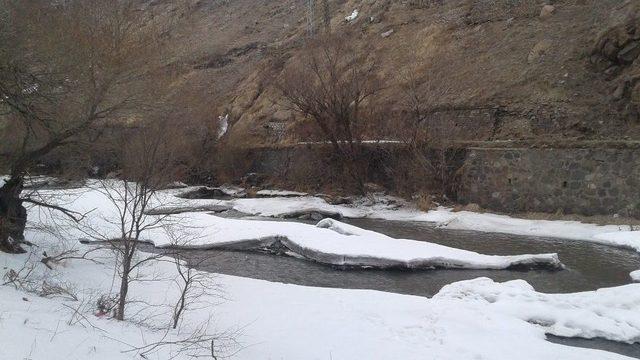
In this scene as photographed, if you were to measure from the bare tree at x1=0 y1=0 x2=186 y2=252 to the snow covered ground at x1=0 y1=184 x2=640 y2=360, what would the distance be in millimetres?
2282

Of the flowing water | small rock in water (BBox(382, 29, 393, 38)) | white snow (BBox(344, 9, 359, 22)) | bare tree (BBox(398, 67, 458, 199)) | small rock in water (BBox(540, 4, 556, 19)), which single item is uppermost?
white snow (BBox(344, 9, 359, 22))

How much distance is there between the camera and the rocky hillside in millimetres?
20078

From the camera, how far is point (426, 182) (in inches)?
860

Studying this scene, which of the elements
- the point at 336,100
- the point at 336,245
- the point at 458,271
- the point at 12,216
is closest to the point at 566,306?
the point at 458,271

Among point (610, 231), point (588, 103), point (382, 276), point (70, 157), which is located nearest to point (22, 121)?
point (70, 157)

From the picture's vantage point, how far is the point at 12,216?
11039 mm

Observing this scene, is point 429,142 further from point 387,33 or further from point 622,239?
point 387,33

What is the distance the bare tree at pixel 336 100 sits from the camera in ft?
81.2

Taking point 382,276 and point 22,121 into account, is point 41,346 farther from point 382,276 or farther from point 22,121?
point 382,276

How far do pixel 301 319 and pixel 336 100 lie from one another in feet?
57.8

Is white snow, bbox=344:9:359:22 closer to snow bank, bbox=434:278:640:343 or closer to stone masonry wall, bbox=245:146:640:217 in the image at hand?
stone masonry wall, bbox=245:146:640:217

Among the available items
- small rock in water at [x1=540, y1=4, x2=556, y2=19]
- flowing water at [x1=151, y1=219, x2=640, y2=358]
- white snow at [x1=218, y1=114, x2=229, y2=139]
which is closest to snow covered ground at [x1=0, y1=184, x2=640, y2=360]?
flowing water at [x1=151, y1=219, x2=640, y2=358]

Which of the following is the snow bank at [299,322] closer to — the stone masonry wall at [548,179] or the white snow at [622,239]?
the white snow at [622,239]

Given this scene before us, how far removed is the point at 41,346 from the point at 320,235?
10.2m
